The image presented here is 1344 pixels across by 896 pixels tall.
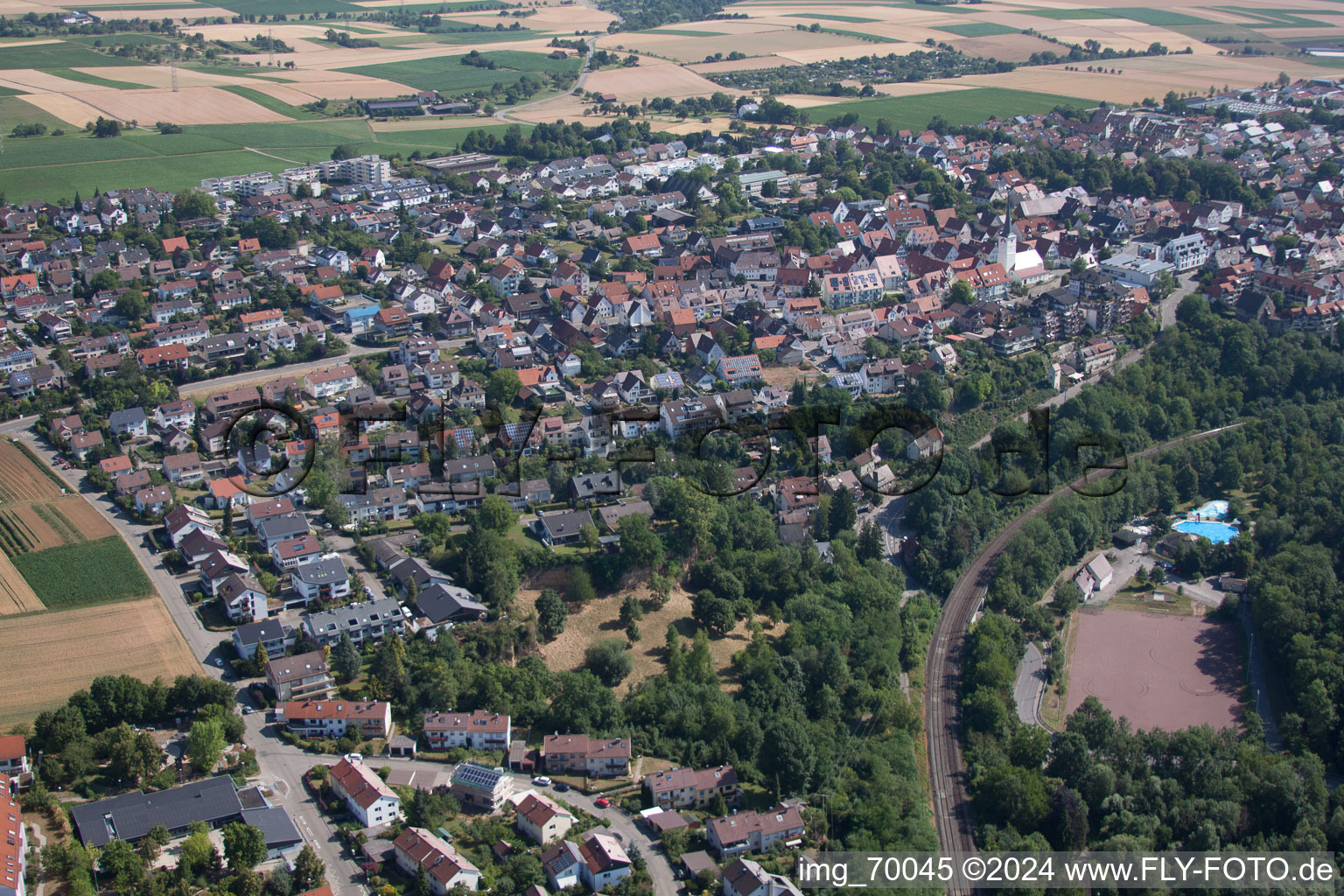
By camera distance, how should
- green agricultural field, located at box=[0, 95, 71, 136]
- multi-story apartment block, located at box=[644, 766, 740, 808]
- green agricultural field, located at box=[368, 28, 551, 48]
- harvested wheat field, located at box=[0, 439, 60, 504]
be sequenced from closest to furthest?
multi-story apartment block, located at box=[644, 766, 740, 808] < harvested wheat field, located at box=[0, 439, 60, 504] < green agricultural field, located at box=[0, 95, 71, 136] < green agricultural field, located at box=[368, 28, 551, 48]

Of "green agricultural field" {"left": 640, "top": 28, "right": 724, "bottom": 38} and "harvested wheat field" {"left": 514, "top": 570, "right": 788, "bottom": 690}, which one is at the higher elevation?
"green agricultural field" {"left": 640, "top": 28, "right": 724, "bottom": 38}

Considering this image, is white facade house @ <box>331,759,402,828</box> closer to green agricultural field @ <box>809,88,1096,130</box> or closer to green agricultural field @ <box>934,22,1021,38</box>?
green agricultural field @ <box>809,88,1096,130</box>

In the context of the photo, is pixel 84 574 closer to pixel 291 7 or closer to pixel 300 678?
pixel 300 678

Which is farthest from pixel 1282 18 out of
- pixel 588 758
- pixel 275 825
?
pixel 275 825

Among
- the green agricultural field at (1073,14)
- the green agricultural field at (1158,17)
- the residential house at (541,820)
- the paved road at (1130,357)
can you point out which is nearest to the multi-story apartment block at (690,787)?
the residential house at (541,820)

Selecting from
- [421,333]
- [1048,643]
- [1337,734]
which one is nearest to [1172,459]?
[1048,643]

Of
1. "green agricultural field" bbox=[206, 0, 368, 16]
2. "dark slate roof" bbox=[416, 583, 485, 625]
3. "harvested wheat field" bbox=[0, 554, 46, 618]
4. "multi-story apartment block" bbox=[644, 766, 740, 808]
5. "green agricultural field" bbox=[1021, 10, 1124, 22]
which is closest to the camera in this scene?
"multi-story apartment block" bbox=[644, 766, 740, 808]

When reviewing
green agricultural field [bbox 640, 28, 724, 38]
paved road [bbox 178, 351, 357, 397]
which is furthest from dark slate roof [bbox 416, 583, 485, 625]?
green agricultural field [bbox 640, 28, 724, 38]
